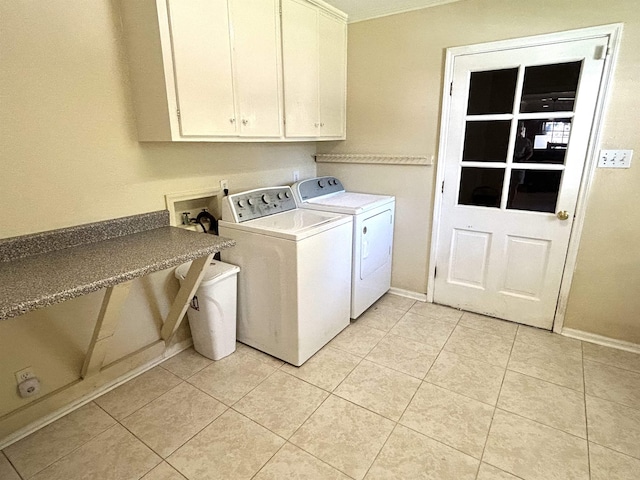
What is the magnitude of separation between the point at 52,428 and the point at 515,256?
2.99 metres

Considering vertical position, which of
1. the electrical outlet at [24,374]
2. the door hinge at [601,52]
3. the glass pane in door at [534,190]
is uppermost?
the door hinge at [601,52]

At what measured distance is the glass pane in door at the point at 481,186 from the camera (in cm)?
254

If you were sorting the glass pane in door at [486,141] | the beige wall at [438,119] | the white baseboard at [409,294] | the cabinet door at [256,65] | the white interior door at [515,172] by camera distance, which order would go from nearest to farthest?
the cabinet door at [256,65], the beige wall at [438,119], the white interior door at [515,172], the glass pane in door at [486,141], the white baseboard at [409,294]

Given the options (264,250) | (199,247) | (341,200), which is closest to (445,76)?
(341,200)

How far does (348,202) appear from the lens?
2.70 m

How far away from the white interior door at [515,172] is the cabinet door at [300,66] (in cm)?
101

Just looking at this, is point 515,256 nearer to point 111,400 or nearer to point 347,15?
point 347,15

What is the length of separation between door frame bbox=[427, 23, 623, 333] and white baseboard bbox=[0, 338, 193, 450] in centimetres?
209

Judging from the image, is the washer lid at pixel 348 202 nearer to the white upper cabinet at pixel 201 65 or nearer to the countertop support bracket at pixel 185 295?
the white upper cabinet at pixel 201 65

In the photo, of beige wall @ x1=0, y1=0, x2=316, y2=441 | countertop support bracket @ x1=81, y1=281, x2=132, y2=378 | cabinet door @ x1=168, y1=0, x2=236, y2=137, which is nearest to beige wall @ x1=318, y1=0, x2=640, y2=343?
cabinet door @ x1=168, y1=0, x2=236, y2=137

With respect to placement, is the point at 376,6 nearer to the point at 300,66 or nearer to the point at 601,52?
the point at 300,66

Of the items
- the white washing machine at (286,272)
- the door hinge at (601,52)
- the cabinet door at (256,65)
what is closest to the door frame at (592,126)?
the door hinge at (601,52)

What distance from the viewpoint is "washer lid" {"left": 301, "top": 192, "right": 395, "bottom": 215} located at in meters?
2.49

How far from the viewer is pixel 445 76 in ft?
8.36
